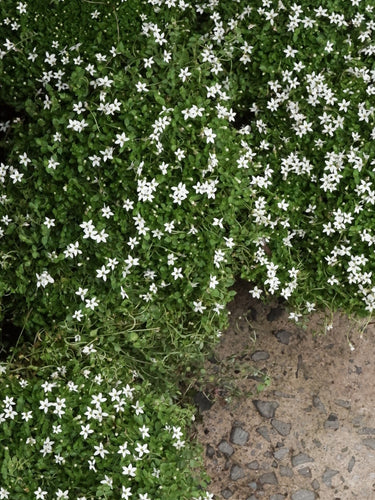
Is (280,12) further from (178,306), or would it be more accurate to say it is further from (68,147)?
(178,306)

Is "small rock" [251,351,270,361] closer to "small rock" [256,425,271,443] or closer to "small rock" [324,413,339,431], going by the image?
"small rock" [256,425,271,443]

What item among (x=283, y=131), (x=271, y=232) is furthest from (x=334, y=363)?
(x=283, y=131)

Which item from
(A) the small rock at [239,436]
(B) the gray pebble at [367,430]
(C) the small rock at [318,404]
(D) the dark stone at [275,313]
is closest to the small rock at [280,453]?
(A) the small rock at [239,436]

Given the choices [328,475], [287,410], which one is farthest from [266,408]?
[328,475]

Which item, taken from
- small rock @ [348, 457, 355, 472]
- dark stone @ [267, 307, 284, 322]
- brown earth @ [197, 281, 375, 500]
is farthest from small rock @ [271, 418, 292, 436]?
dark stone @ [267, 307, 284, 322]

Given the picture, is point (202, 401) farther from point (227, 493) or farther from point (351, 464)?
point (351, 464)

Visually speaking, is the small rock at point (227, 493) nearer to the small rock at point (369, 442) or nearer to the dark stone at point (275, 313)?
the small rock at point (369, 442)
